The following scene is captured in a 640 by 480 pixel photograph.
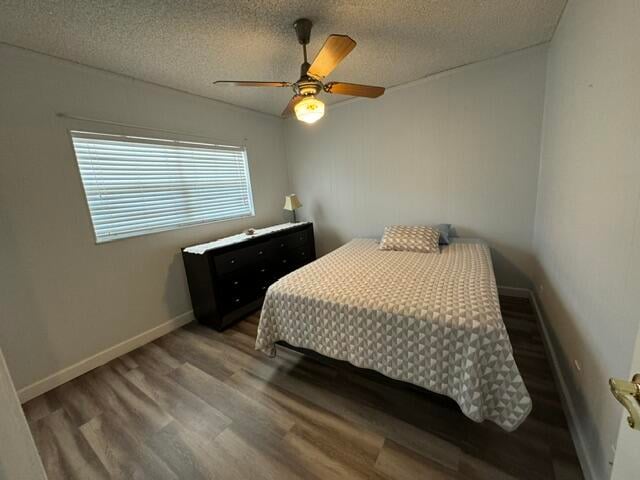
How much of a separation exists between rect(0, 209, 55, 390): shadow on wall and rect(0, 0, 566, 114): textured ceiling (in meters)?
1.29

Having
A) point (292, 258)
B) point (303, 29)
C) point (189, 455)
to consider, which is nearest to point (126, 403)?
point (189, 455)

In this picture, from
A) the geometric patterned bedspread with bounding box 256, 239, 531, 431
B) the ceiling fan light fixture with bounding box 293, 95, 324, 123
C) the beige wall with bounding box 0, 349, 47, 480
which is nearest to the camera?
the beige wall with bounding box 0, 349, 47, 480

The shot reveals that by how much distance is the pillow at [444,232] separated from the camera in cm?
278

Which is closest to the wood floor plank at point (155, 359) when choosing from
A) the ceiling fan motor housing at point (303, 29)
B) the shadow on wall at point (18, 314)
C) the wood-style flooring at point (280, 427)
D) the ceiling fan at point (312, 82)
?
the wood-style flooring at point (280, 427)

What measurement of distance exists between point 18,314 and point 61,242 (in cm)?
54

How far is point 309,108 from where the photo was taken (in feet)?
5.97

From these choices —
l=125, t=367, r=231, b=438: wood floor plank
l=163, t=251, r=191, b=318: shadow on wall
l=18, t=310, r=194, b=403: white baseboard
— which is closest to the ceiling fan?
l=163, t=251, r=191, b=318: shadow on wall

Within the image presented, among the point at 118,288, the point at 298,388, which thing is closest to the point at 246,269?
the point at 118,288

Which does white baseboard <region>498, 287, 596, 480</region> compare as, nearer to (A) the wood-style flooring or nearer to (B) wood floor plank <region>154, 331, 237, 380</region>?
(A) the wood-style flooring

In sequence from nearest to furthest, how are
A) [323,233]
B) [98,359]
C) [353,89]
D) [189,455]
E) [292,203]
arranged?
[189,455] < [353,89] < [98,359] < [292,203] < [323,233]

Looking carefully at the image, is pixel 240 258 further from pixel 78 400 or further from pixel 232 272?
pixel 78 400

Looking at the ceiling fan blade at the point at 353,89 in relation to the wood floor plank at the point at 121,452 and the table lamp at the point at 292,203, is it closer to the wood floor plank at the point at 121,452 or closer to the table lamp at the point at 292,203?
the table lamp at the point at 292,203

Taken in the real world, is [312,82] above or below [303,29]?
below

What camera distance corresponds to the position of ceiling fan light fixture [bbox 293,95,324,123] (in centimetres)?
181
